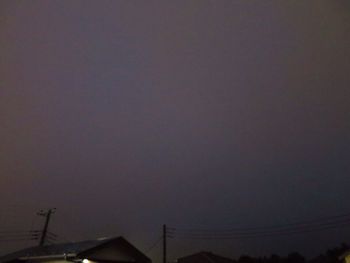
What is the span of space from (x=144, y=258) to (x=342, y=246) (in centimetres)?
4061

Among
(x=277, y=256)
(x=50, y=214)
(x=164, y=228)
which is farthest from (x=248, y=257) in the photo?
(x=50, y=214)

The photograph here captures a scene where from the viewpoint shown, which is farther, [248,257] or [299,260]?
[248,257]

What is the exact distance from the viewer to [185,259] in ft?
144

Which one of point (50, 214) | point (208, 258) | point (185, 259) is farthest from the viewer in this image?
point (185, 259)

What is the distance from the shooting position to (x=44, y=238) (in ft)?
113

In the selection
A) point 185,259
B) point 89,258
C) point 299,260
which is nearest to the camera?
point 89,258

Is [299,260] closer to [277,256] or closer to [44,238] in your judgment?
[277,256]

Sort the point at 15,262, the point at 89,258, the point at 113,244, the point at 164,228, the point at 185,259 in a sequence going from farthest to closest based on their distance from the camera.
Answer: the point at 185,259
the point at 164,228
the point at 15,262
the point at 113,244
the point at 89,258

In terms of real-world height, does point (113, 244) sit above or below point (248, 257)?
below

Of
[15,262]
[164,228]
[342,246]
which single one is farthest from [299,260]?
[15,262]

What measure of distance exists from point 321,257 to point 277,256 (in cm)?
755

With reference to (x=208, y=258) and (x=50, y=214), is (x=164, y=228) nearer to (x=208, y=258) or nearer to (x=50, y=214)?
(x=208, y=258)

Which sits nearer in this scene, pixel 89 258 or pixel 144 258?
pixel 89 258

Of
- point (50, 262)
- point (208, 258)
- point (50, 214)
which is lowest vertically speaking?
point (50, 262)
